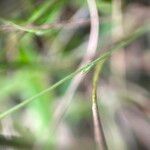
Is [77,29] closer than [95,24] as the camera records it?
No

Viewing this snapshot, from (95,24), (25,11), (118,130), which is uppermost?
(25,11)

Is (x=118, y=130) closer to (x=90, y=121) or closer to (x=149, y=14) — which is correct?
(x=90, y=121)

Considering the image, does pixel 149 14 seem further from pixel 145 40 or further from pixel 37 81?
pixel 37 81

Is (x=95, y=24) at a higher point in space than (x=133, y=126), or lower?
higher

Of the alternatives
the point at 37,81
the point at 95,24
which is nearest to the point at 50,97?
the point at 37,81

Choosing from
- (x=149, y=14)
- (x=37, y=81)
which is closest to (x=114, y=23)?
(x=149, y=14)

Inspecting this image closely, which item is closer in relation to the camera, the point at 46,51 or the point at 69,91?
the point at 69,91
